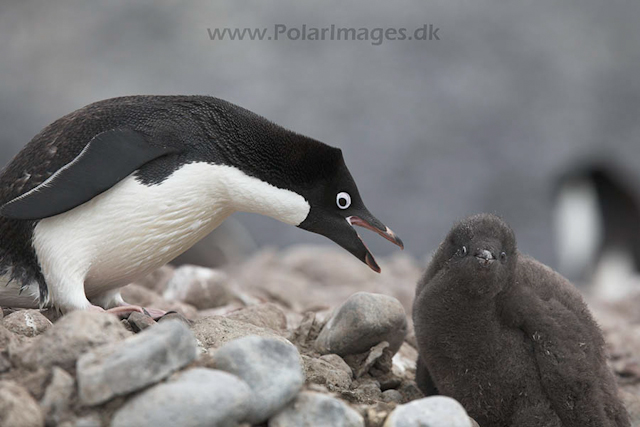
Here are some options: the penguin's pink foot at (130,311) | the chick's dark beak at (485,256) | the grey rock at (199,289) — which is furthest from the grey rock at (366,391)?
the grey rock at (199,289)

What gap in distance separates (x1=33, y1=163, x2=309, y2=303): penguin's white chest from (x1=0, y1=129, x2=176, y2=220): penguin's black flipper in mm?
83

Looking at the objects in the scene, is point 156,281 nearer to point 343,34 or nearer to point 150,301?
point 150,301

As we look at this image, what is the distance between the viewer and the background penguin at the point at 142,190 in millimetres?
2852

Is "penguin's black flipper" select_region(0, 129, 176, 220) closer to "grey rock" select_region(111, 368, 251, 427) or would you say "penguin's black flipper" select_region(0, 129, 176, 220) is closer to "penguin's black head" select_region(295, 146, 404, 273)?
"penguin's black head" select_region(295, 146, 404, 273)

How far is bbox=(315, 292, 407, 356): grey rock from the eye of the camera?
317cm

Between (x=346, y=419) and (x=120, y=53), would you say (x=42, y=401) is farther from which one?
(x=120, y=53)

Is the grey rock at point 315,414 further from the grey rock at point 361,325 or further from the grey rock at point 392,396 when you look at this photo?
the grey rock at point 361,325

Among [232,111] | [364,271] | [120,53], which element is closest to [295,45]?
[120,53]

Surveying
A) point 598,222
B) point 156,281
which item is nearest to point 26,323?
point 156,281

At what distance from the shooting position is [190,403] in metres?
1.81

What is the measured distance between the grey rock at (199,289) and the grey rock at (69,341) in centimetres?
A: 217

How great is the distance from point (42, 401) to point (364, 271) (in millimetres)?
5829

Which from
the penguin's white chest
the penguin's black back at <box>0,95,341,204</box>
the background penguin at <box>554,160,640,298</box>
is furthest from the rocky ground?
the background penguin at <box>554,160,640,298</box>

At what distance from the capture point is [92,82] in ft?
37.2
